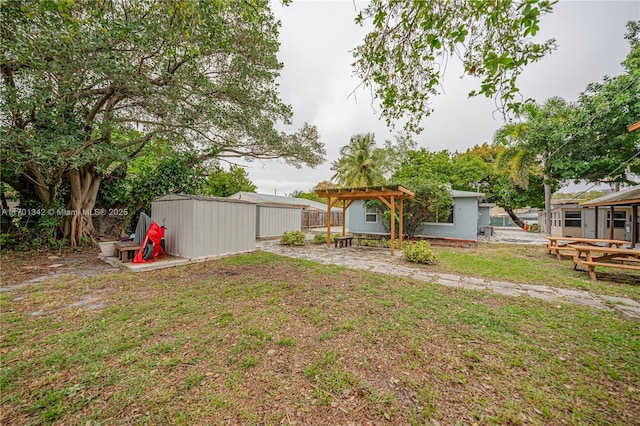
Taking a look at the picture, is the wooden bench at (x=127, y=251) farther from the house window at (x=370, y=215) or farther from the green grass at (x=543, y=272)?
the house window at (x=370, y=215)

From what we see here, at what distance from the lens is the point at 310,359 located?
241 cm

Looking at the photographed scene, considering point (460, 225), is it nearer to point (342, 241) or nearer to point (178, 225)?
point (342, 241)

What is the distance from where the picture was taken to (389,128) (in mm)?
3729

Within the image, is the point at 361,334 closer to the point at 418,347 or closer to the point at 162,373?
the point at 418,347

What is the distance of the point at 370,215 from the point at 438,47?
11419mm

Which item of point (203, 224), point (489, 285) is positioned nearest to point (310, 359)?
point (489, 285)

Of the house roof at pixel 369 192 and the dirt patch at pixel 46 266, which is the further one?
the house roof at pixel 369 192

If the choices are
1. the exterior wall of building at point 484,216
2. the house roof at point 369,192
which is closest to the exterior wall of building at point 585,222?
the exterior wall of building at point 484,216

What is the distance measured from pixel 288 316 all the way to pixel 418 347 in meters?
1.74

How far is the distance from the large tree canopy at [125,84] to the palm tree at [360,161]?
10821 mm

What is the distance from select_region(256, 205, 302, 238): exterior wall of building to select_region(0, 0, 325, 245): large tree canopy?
4738 mm

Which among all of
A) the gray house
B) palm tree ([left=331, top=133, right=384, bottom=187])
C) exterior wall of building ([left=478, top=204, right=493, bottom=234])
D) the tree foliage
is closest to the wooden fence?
palm tree ([left=331, top=133, right=384, bottom=187])

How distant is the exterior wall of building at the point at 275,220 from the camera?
42.4ft

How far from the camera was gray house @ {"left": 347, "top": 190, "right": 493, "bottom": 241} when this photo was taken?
1086 centimetres
